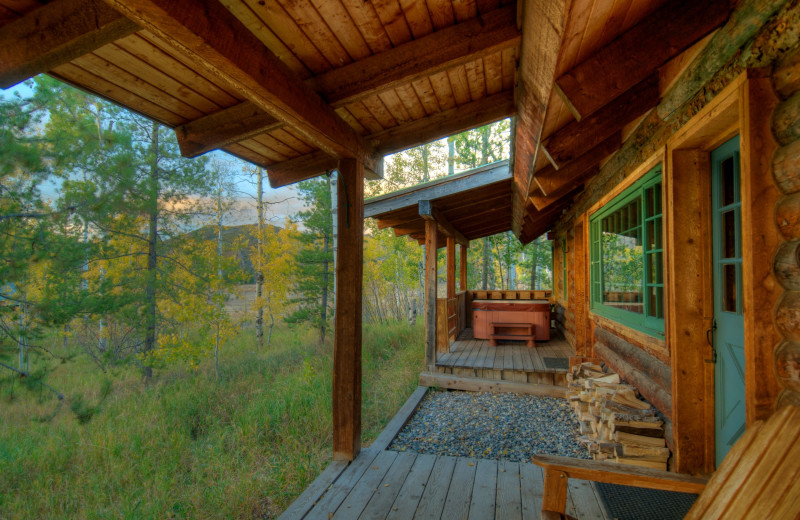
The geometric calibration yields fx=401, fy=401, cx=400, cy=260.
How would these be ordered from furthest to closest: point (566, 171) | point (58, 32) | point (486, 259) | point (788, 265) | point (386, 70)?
point (486, 259), point (566, 171), point (386, 70), point (58, 32), point (788, 265)

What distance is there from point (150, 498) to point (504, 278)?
16.0 meters

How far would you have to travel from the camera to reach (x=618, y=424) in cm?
307

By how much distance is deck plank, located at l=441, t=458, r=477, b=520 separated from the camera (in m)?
2.47

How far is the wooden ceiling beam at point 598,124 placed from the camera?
2.61 m

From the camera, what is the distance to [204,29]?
150cm

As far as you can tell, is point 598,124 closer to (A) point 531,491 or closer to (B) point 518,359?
(A) point 531,491

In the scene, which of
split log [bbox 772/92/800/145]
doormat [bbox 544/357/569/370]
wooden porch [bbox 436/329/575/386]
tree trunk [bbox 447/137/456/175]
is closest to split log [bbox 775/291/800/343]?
split log [bbox 772/92/800/145]

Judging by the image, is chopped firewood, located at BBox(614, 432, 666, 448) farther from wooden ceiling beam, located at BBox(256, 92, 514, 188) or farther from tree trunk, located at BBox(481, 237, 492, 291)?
tree trunk, located at BBox(481, 237, 492, 291)

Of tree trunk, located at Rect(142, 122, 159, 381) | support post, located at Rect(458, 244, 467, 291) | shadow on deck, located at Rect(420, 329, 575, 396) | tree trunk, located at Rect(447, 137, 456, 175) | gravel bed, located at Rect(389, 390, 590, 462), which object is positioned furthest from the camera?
tree trunk, located at Rect(447, 137, 456, 175)

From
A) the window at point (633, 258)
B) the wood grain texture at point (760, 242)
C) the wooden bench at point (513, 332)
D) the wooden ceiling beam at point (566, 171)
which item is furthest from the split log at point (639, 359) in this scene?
the wooden bench at point (513, 332)

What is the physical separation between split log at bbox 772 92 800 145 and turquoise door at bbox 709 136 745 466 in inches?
24.9

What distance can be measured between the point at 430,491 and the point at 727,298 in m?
2.17

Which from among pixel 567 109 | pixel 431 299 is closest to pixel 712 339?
pixel 567 109

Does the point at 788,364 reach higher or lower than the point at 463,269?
lower
